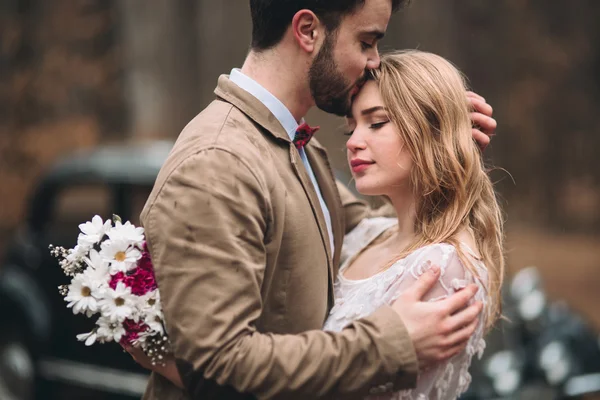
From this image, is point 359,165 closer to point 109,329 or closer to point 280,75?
point 280,75

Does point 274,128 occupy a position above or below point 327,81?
below

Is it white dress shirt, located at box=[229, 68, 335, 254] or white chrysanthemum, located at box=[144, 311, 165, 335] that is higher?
white dress shirt, located at box=[229, 68, 335, 254]

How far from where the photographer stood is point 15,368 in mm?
6227

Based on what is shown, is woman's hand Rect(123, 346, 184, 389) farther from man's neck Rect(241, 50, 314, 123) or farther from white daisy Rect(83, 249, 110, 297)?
man's neck Rect(241, 50, 314, 123)

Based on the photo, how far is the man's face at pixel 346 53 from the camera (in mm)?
2650

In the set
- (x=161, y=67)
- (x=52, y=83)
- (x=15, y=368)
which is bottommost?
(x=15, y=368)

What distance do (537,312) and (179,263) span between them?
358 cm

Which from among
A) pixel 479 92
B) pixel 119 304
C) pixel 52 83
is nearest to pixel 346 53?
pixel 119 304

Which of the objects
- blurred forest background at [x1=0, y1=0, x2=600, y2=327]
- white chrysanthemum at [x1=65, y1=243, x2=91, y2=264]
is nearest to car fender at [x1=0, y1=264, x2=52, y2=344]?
white chrysanthemum at [x1=65, y1=243, x2=91, y2=264]

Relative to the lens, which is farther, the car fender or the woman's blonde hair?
the car fender

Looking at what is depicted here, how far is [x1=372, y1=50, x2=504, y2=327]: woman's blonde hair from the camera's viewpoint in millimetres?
2744

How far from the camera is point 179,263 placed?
2.25 metres

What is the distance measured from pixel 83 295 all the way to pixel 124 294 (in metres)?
0.15

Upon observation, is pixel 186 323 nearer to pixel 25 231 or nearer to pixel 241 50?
pixel 25 231
